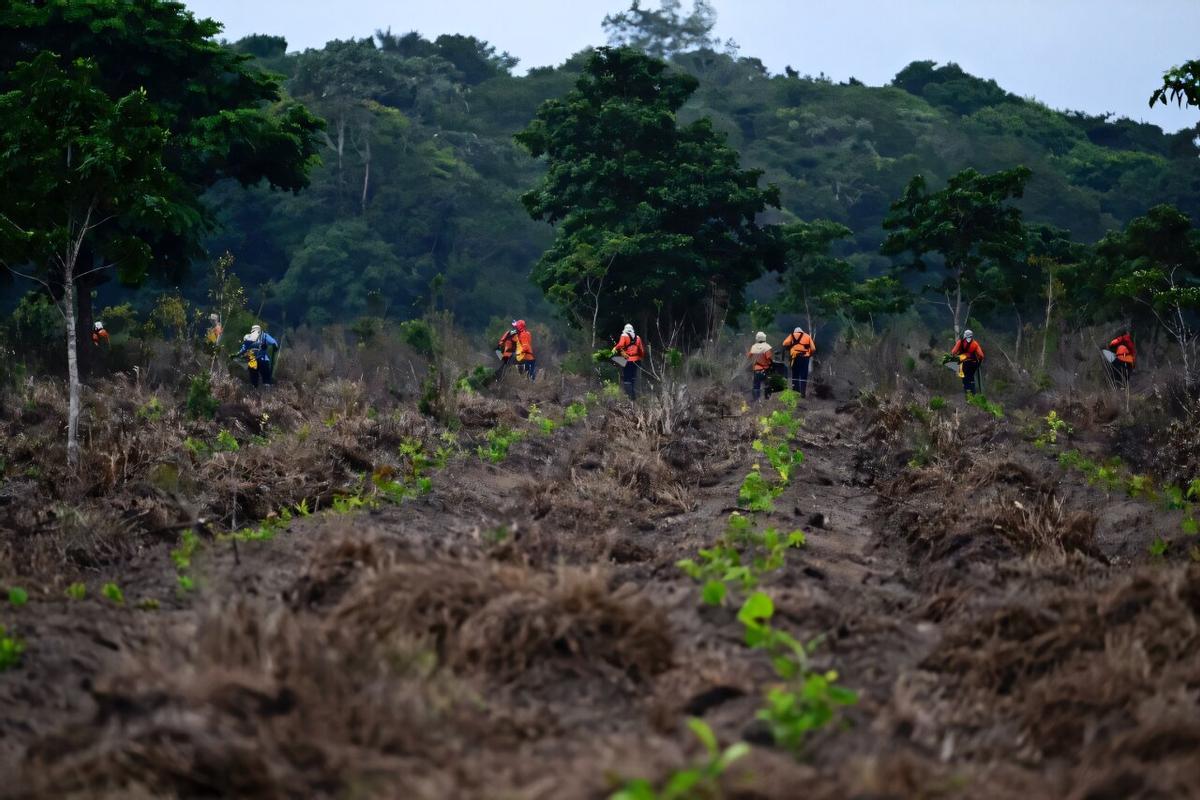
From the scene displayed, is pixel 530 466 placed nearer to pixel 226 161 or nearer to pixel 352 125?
pixel 226 161

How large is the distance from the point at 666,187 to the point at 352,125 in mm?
31300

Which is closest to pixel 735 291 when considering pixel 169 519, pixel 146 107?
pixel 146 107

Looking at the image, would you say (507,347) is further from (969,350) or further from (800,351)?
(969,350)

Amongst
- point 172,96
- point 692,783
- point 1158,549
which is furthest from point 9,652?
point 172,96

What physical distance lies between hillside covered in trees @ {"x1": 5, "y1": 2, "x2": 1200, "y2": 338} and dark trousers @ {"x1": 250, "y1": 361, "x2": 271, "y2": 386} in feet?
74.8

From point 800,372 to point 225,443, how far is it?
39.4ft

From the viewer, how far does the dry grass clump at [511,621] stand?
4820 millimetres

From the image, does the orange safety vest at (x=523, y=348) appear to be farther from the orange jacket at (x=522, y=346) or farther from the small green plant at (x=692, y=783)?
the small green plant at (x=692, y=783)

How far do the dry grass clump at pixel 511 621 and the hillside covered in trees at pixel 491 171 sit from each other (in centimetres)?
4072

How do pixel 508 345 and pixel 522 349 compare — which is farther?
pixel 522 349

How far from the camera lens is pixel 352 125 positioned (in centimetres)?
5638

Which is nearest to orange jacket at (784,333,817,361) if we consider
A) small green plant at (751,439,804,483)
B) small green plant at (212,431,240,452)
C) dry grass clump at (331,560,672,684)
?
small green plant at (751,439,804,483)

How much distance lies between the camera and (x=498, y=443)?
14.2 meters

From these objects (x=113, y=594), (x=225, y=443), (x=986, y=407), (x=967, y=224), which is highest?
(x=967, y=224)
